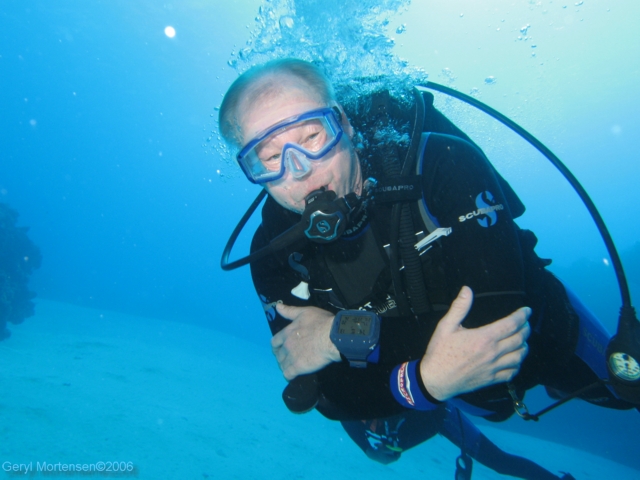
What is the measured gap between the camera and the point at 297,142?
2400 millimetres

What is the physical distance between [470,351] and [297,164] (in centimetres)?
156

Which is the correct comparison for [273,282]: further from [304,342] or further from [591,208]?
[591,208]

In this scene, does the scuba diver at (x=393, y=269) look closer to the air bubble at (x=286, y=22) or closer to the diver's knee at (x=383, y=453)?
the diver's knee at (x=383, y=453)

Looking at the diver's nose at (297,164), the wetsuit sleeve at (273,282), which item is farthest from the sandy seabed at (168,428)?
the diver's nose at (297,164)

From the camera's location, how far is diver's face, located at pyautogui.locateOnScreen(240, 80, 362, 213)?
2318mm

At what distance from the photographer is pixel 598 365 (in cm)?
258

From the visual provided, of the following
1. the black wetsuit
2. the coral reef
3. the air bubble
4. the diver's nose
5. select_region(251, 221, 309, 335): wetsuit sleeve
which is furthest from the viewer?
the coral reef

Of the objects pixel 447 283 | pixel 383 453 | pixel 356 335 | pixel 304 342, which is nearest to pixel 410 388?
pixel 356 335

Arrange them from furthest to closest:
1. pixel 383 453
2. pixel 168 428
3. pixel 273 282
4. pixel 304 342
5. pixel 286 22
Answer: pixel 168 428 < pixel 286 22 < pixel 383 453 < pixel 273 282 < pixel 304 342

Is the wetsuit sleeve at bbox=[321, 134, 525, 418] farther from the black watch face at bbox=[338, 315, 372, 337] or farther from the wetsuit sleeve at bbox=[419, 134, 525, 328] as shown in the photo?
the black watch face at bbox=[338, 315, 372, 337]

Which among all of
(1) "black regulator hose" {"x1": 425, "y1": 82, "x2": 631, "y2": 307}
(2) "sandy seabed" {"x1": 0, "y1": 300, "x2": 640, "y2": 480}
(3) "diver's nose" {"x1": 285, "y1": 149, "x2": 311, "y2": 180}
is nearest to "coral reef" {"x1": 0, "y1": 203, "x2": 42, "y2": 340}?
(2) "sandy seabed" {"x1": 0, "y1": 300, "x2": 640, "y2": 480}

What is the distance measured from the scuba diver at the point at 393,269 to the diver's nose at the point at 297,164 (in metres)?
0.01

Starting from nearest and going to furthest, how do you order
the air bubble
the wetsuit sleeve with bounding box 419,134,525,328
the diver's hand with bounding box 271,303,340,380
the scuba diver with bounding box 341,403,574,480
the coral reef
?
the wetsuit sleeve with bounding box 419,134,525,328
the diver's hand with bounding box 271,303,340,380
the scuba diver with bounding box 341,403,574,480
the air bubble
the coral reef

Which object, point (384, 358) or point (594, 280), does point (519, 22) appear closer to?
point (594, 280)
